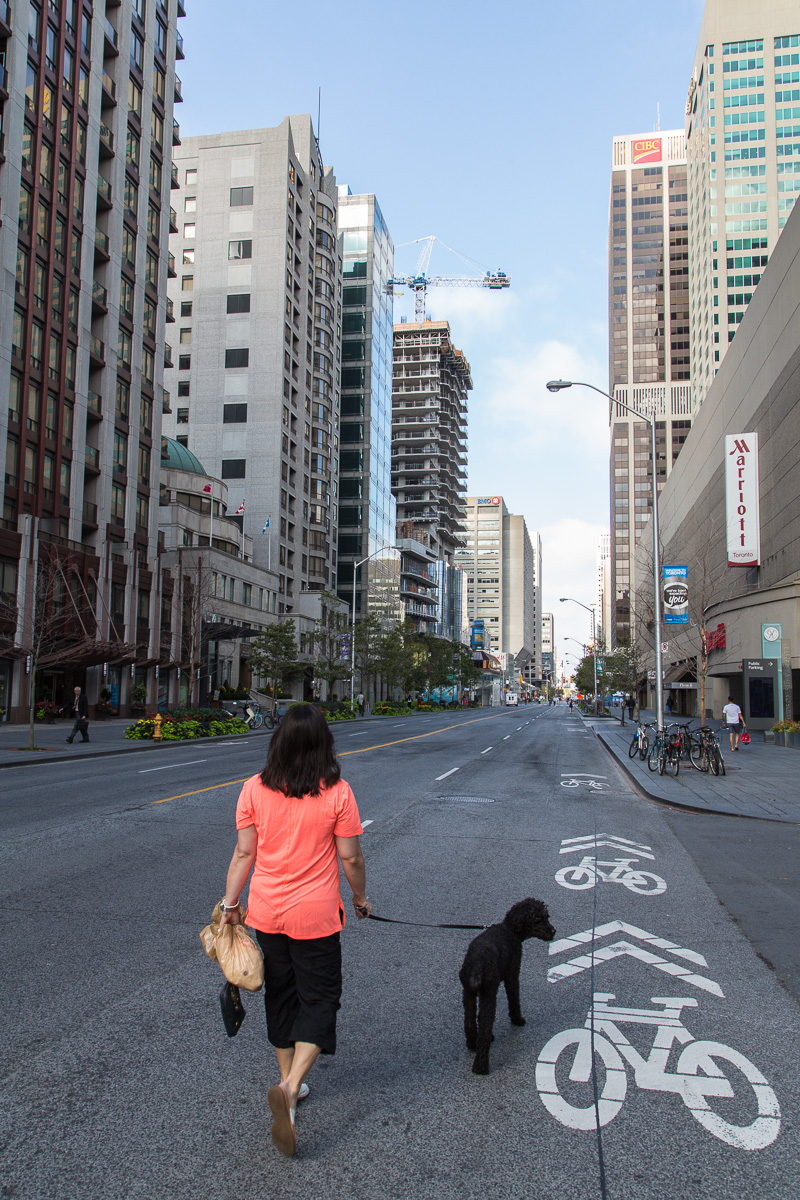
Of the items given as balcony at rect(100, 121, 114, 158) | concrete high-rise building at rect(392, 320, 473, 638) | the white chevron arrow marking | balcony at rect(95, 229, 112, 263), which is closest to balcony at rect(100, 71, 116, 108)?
balcony at rect(100, 121, 114, 158)

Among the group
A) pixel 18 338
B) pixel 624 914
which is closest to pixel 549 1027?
pixel 624 914

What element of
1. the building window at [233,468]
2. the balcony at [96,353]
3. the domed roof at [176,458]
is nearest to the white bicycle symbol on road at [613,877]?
the balcony at [96,353]

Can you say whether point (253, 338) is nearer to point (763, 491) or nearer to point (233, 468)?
point (233, 468)

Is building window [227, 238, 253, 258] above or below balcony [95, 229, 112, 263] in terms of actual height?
above

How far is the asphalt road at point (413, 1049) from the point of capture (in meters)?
3.36

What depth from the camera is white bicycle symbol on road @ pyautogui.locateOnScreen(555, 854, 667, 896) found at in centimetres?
824

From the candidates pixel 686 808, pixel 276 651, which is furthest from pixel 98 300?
pixel 686 808

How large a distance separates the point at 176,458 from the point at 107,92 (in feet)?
81.9

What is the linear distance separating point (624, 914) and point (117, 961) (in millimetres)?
4083

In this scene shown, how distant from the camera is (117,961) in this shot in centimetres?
573

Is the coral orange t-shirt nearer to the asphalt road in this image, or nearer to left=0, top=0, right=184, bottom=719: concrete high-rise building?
the asphalt road

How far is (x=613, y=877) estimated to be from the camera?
342 inches

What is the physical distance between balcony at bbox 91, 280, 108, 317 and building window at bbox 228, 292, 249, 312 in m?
32.0

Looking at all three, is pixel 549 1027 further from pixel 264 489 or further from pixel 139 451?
pixel 264 489
